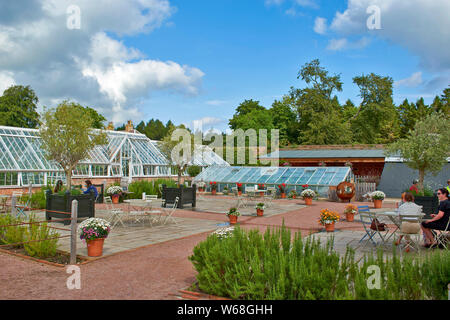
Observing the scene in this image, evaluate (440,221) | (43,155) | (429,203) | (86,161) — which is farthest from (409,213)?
(86,161)

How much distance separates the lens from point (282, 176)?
23.6 m

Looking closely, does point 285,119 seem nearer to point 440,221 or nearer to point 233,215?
point 233,215

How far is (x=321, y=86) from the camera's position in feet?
143

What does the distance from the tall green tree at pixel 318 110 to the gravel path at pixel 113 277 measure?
116 feet

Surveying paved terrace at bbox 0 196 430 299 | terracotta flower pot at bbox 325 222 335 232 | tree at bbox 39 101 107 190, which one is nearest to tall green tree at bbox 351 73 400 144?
terracotta flower pot at bbox 325 222 335 232

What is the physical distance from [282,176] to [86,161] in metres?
12.6

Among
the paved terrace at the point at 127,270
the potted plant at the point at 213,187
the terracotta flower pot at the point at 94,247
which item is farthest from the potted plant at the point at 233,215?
the potted plant at the point at 213,187

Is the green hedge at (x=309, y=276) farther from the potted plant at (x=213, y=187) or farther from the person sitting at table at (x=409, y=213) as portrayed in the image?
the potted plant at (x=213, y=187)

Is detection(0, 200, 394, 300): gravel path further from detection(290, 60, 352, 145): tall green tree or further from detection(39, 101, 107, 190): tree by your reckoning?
detection(290, 60, 352, 145): tall green tree

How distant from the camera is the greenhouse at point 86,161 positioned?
58.4 ft

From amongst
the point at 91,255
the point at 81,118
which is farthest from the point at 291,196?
the point at 91,255

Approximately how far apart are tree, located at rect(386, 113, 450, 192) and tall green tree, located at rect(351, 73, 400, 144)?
92.6 feet
